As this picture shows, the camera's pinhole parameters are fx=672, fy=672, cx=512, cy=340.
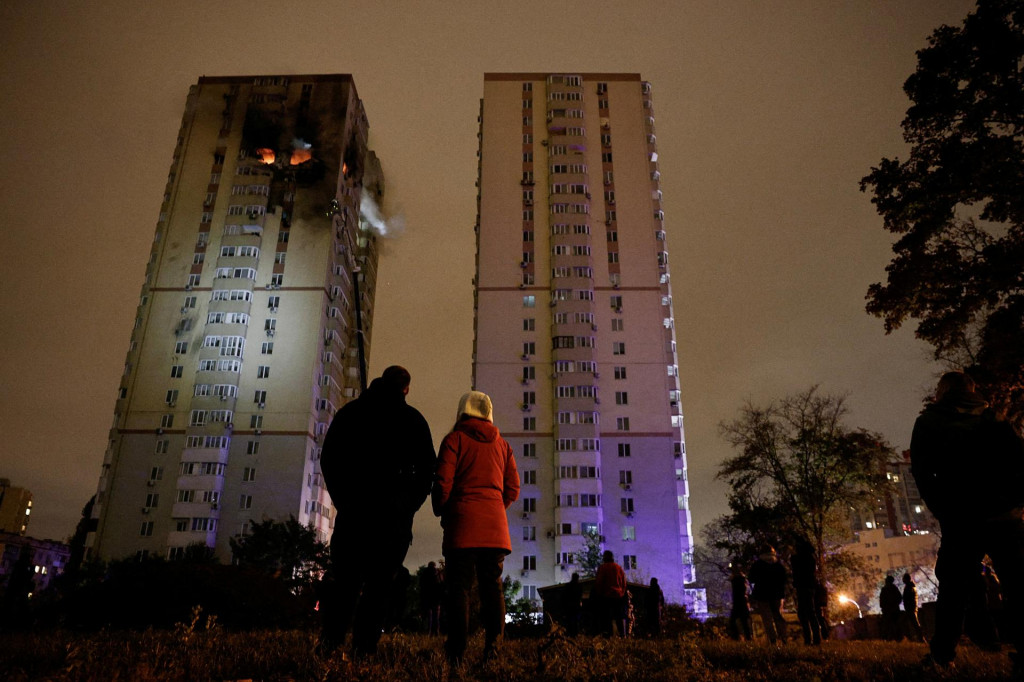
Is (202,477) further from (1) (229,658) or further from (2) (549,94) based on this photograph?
(1) (229,658)

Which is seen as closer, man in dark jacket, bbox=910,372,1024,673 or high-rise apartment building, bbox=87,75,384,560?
man in dark jacket, bbox=910,372,1024,673

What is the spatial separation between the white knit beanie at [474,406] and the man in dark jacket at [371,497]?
526 millimetres

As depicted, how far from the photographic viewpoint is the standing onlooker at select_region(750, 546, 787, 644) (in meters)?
11.2

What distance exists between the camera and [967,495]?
5.34m

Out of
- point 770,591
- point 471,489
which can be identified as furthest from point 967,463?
point 770,591

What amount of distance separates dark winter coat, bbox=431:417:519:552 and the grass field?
3.00ft

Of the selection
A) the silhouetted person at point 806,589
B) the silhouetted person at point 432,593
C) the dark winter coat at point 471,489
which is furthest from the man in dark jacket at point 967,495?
the silhouetted person at point 432,593

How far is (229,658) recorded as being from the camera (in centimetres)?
506

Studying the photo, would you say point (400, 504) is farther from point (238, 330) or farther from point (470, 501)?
point (238, 330)

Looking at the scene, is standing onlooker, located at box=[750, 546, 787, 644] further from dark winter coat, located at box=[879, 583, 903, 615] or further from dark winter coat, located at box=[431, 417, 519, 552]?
dark winter coat, located at box=[879, 583, 903, 615]

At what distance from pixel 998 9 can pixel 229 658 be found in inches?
907

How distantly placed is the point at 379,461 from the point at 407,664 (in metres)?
1.51

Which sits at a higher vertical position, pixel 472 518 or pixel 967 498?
pixel 967 498

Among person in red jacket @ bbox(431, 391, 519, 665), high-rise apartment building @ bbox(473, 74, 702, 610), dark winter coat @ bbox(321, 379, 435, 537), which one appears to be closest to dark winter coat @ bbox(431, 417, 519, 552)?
person in red jacket @ bbox(431, 391, 519, 665)
